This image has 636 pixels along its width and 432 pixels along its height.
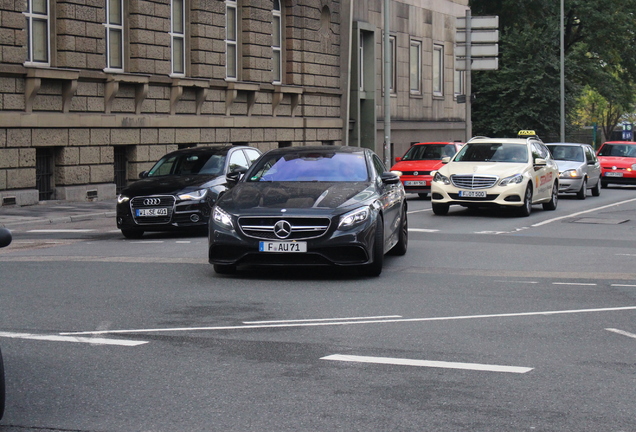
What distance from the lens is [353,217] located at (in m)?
11.3

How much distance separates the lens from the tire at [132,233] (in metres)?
17.1

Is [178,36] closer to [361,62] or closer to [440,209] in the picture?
[440,209]

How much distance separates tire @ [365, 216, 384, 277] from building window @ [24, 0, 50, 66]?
1588 cm

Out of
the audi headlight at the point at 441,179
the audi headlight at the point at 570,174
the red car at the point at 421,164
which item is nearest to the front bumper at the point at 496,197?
the audi headlight at the point at 441,179

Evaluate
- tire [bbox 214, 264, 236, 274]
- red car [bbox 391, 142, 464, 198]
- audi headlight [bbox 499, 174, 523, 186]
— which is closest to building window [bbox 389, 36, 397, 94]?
red car [bbox 391, 142, 464, 198]

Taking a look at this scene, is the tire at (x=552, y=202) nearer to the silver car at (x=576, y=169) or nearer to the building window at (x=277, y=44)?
the silver car at (x=576, y=169)

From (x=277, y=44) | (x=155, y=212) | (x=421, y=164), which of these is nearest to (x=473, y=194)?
(x=155, y=212)

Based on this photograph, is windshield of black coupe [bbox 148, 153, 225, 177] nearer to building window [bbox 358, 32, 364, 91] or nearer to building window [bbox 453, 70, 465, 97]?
building window [bbox 358, 32, 364, 91]

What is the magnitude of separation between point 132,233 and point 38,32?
10.3m

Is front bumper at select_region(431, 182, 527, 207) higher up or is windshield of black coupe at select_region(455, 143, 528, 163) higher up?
windshield of black coupe at select_region(455, 143, 528, 163)

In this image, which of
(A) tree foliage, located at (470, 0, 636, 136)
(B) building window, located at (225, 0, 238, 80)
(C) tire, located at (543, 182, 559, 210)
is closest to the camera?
(C) tire, located at (543, 182, 559, 210)

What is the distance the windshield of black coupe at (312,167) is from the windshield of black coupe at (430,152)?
16760mm

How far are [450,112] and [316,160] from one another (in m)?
39.4

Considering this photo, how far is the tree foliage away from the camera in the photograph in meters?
53.6
